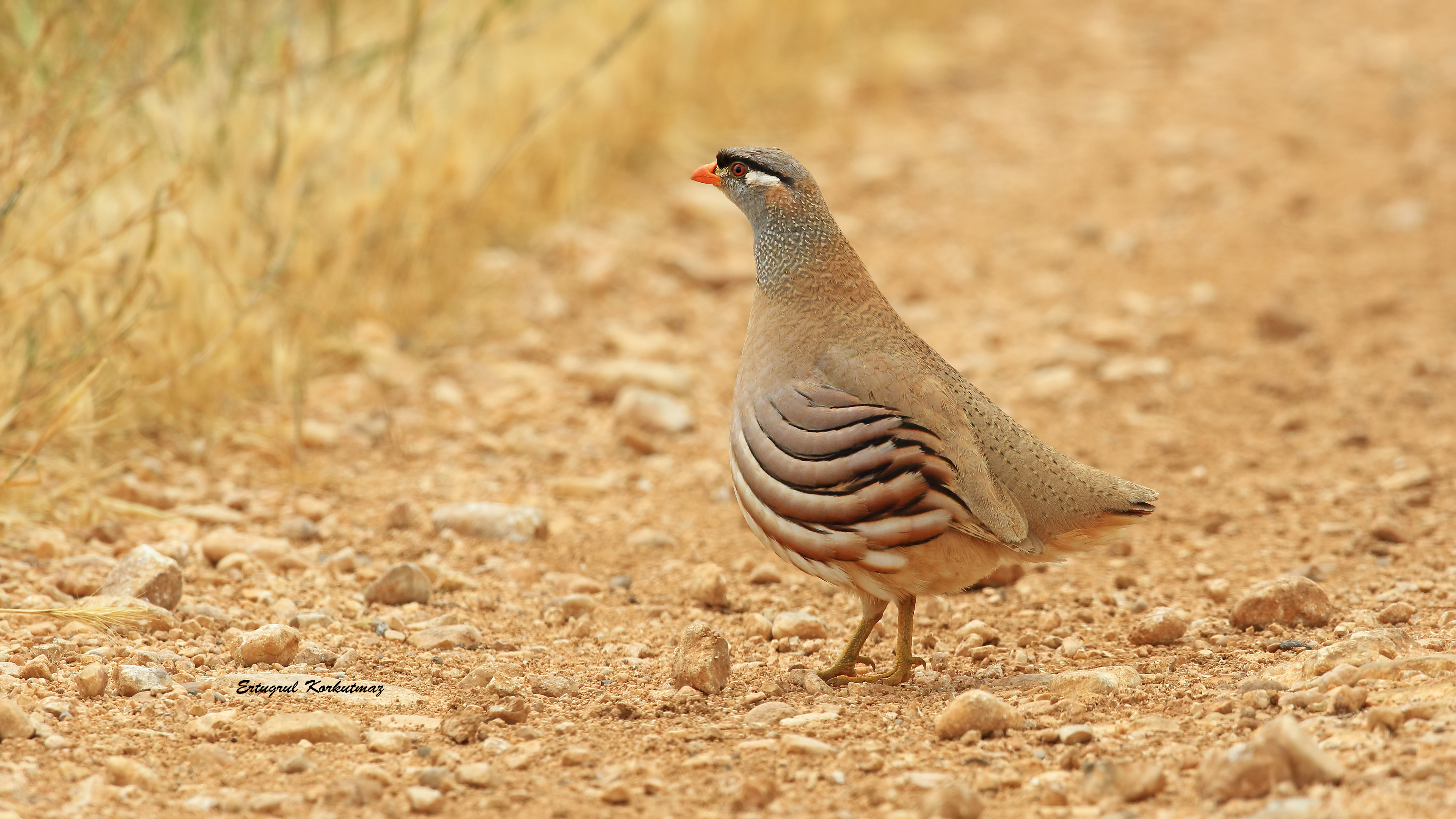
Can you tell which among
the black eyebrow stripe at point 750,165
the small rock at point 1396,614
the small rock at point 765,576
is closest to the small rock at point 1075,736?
the small rock at point 1396,614

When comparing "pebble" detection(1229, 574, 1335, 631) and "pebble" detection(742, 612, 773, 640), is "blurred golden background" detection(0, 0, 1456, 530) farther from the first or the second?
"pebble" detection(1229, 574, 1335, 631)

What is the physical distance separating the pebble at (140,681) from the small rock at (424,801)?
1.03 metres

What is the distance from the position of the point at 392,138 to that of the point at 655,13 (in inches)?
107

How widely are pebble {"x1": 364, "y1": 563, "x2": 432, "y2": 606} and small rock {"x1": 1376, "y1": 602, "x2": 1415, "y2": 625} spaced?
10.4 ft

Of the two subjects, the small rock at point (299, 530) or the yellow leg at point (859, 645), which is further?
the small rock at point (299, 530)

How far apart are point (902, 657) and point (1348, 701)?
51.8 inches

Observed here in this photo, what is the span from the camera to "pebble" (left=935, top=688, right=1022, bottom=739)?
12.7 ft

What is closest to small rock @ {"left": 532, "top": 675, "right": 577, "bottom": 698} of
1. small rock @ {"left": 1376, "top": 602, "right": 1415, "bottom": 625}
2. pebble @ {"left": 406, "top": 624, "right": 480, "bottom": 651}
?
pebble @ {"left": 406, "top": 624, "right": 480, "bottom": 651}

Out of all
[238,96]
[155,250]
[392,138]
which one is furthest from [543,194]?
[155,250]

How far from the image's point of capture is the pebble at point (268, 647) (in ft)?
14.3

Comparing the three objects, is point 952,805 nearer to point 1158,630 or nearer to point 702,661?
point 702,661

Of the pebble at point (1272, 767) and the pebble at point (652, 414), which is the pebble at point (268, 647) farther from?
the pebble at point (652, 414)

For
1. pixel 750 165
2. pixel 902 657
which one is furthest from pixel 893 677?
pixel 750 165

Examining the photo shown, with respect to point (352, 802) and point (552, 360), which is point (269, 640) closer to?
point (352, 802)
